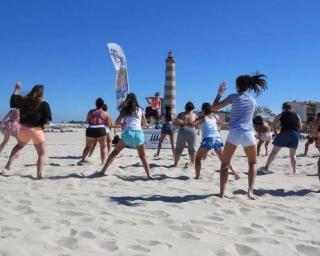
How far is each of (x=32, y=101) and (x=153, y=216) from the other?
3.41m

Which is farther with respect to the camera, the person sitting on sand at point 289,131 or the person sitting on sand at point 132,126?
the person sitting on sand at point 289,131

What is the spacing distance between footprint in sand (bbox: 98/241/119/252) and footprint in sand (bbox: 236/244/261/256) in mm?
1019

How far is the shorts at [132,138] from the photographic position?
7574mm

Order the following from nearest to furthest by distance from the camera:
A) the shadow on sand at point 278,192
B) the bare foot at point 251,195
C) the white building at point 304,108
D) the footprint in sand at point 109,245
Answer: the footprint in sand at point 109,245
the bare foot at point 251,195
the shadow on sand at point 278,192
the white building at point 304,108

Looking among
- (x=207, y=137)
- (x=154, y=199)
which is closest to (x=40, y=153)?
(x=154, y=199)

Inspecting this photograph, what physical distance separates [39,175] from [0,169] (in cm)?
127

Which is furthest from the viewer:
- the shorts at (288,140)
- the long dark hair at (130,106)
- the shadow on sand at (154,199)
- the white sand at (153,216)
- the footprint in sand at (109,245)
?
the shorts at (288,140)

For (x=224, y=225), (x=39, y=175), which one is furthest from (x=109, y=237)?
(x=39, y=175)

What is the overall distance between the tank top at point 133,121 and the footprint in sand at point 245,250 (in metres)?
4.06

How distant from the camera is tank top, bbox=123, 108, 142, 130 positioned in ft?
25.1

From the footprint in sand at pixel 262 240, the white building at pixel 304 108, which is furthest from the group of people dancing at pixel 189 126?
the white building at pixel 304 108

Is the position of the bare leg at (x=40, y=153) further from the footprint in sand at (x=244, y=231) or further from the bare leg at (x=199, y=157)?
the footprint in sand at (x=244, y=231)

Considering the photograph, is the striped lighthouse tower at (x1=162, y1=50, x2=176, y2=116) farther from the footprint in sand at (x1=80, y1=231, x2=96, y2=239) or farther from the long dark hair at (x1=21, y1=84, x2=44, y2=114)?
the footprint in sand at (x1=80, y1=231, x2=96, y2=239)

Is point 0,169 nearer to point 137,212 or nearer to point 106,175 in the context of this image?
point 106,175
